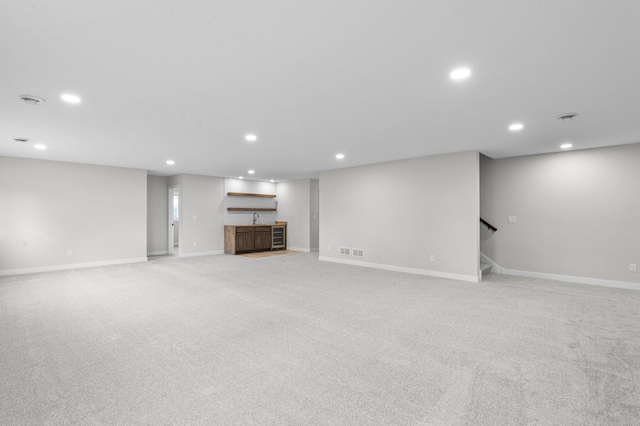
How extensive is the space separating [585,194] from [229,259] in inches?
325

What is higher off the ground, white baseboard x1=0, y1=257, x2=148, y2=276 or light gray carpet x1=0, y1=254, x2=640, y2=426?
white baseboard x1=0, y1=257, x2=148, y2=276

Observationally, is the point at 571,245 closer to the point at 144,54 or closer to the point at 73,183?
the point at 144,54

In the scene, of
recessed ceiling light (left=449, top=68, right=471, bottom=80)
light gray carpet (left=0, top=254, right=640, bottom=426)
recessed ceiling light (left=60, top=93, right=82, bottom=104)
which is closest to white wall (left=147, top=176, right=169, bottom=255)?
light gray carpet (left=0, top=254, right=640, bottom=426)

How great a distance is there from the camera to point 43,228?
21.4ft

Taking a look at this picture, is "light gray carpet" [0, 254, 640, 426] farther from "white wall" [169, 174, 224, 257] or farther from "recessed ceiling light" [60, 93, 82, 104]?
"white wall" [169, 174, 224, 257]

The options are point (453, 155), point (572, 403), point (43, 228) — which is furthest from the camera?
point (43, 228)

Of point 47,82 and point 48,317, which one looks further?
point 48,317

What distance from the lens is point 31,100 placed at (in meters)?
3.02

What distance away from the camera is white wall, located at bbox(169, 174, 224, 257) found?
29.1 feet

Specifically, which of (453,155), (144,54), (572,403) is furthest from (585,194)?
(144,54)

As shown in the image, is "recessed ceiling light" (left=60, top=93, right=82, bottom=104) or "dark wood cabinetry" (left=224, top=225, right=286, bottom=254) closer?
"recessed ceiling light" (left=60, top=93, right=82, bottom=104)

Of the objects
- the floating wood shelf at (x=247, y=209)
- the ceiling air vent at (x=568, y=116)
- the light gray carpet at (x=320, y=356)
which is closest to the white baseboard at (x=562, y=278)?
the light gray carpet at (x=320, y=356)

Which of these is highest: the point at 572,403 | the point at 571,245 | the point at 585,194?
the point at 585,194

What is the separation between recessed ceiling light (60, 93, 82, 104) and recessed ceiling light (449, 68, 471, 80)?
12.0 feet
